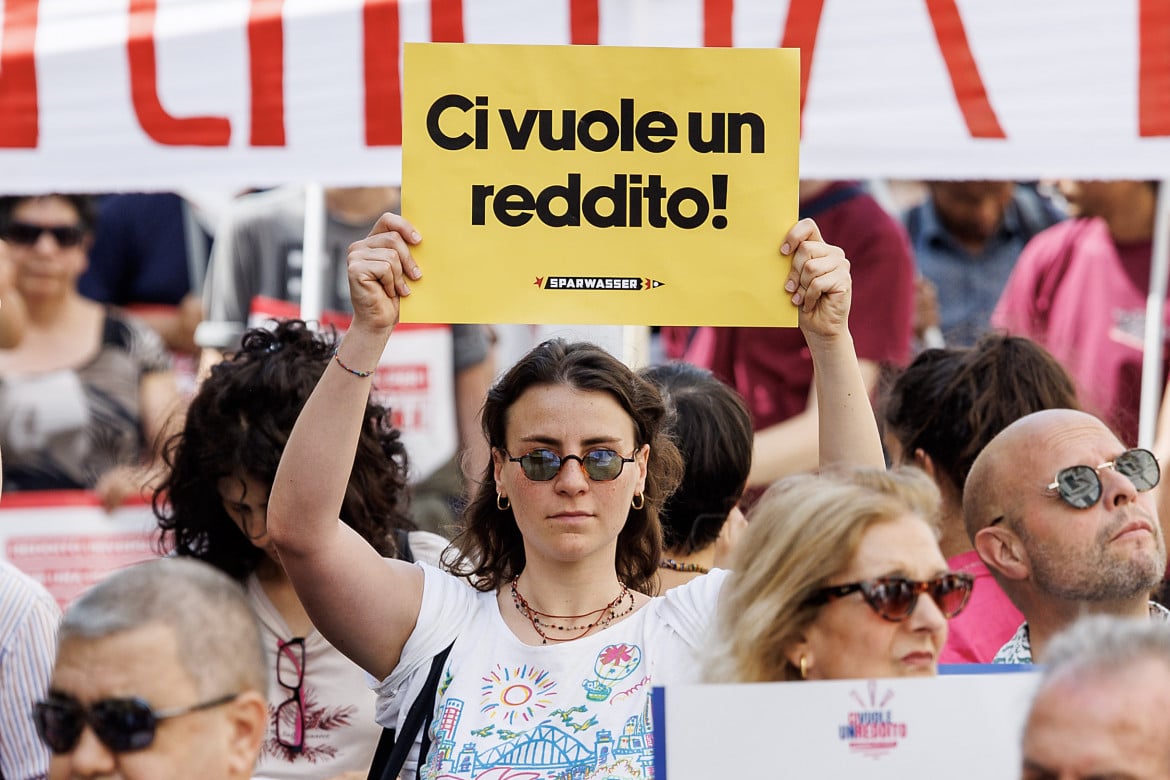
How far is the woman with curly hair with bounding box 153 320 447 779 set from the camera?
345 centimetres

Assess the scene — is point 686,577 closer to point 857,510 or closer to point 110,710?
point 857,510

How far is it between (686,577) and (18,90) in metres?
2.13

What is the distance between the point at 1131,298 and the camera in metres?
5.55

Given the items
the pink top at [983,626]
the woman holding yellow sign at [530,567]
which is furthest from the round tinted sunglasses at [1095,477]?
the woman holding yellow sign at [530,567]

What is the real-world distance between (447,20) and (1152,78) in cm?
176

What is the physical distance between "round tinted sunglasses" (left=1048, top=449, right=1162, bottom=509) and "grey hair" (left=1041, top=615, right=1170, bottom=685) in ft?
3.56

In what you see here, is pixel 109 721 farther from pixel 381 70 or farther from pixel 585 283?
pixel 381 70

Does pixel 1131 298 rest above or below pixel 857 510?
above

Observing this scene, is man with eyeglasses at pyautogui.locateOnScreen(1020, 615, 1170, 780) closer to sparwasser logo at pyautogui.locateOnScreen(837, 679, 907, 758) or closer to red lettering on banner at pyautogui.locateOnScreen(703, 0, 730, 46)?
sparwasser logo at pyautogui.locateOnScreen(837, 679, 907, 758)

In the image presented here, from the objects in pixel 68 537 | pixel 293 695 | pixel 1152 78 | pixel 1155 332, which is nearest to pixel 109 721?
pixel 293 695

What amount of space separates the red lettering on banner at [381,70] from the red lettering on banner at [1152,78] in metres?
1.85

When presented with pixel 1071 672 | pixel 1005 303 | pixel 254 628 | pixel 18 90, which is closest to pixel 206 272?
pixel 18 90

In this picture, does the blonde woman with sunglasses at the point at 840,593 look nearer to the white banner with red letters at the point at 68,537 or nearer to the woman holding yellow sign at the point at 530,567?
the woman holding yellow sign at the point at 530,567

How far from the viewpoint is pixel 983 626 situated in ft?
11.7
